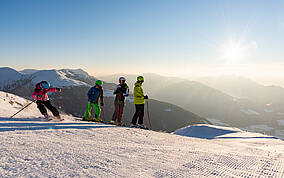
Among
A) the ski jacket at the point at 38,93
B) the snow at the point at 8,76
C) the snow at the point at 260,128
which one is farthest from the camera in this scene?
the snow at the point at 8,76

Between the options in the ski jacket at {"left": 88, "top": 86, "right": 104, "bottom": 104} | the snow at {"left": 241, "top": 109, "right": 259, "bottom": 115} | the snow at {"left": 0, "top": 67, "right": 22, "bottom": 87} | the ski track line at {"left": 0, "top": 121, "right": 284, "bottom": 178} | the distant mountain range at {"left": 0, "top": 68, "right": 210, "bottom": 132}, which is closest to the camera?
the ski track line at {"left": 0, "top": 121, "right": 284, "bottom": 178}

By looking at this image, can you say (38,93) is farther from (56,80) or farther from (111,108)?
(56,80)

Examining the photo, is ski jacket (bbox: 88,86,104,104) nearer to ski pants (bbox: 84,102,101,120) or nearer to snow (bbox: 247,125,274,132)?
ski pants (bbox: 84,102,101,120)

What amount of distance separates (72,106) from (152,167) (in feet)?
204

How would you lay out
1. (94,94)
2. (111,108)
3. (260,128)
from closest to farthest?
(94,94), (111,108), (260,128)

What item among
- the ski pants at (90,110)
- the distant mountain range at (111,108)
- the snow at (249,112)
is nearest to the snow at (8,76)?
the distant mountain range at (111,108)

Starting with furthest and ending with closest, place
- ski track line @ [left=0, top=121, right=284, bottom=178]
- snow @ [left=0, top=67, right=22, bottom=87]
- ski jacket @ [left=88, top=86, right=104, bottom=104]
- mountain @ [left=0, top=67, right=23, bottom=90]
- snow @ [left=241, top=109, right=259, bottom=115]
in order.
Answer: snow @ [left=241, top=109, right=259, bottom=115], snow @ [left=0, top=67, right=22, bottom=87], mountain @ [left=0, top=67, right=23, bottom=90], ski jacket @ [left=88, top=86, right=104, bottom=104], ski track line @ [left=0, top=121, right=284, bottom=178]

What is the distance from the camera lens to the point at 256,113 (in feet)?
435

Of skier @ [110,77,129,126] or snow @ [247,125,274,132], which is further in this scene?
snow @ [247,125,274,132]

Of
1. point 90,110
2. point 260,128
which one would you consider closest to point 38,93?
point 90,110

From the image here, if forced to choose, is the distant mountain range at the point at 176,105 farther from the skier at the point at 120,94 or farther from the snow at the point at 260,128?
the skier at the point at 120,94

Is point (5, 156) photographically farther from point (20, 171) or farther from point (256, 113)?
point (256, 113)

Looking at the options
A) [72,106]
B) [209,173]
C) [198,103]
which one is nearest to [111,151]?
[209,173]

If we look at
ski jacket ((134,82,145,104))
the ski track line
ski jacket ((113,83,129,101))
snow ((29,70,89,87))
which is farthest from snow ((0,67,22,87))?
the ski track line
